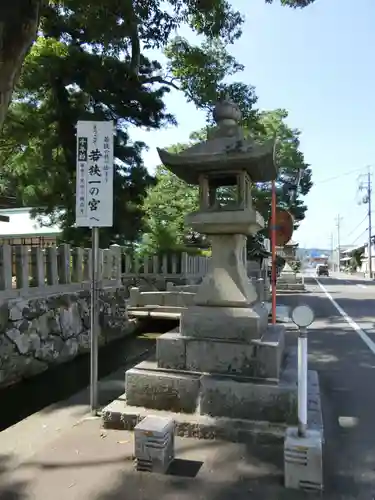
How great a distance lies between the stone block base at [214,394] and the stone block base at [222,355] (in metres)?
0.09

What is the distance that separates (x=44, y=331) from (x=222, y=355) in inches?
205

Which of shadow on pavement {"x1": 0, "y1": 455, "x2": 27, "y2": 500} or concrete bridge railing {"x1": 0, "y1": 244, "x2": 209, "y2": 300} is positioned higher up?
concrete bridge railing {"x1": 0, "y1": 244, "x2": 209, "y2": 300}

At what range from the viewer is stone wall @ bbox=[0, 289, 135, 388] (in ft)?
25.3

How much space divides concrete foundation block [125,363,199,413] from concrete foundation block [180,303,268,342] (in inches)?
21.3

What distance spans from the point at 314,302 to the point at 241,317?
53.6ft

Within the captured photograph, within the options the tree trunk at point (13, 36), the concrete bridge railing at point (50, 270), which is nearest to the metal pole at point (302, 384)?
the tree trunk at point (13, 36)

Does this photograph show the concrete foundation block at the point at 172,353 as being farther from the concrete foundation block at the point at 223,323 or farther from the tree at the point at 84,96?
the tree at the point at 84,96

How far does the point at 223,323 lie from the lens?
16.6 feet

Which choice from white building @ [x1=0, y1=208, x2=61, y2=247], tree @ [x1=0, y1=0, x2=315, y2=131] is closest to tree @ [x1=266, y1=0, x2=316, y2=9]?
tree @ [x1=0, y1=0, x2=315, y2=131]

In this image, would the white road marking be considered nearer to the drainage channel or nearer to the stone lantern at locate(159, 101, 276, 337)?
the drainage channel

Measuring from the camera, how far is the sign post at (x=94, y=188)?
543cm

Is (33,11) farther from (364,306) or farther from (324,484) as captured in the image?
(364,306)

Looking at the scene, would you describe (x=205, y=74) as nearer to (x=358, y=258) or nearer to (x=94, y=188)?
(x=94, y=188)

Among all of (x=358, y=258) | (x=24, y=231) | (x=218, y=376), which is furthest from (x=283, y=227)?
(x=358, y=258)
